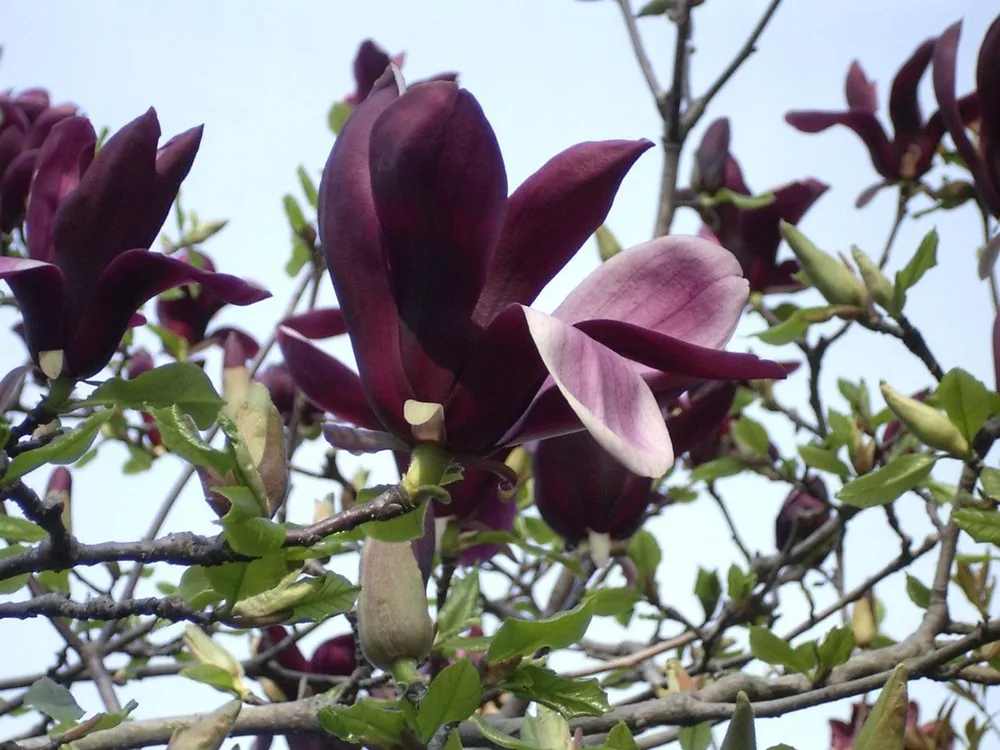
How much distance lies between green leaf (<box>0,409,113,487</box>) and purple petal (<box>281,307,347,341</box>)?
15cm

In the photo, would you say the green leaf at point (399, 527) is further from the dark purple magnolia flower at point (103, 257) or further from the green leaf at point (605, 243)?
the green leaf at point (605, 243)

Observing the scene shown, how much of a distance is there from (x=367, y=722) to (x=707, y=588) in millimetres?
862

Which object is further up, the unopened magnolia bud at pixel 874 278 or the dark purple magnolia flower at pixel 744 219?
the dark purple magnolia flower at pixel 744 219

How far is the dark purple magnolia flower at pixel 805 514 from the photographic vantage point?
1.59 meters

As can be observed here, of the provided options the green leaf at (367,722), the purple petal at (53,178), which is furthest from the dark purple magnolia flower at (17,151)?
the green leaf at (367,722)

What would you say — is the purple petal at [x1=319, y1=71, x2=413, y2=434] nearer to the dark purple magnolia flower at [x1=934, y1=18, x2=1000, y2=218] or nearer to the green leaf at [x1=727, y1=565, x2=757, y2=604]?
the dark purple magnolia flower at [x1=934, y1=18, x2=1000, y2=218]

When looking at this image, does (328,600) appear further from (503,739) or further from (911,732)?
(911,732)

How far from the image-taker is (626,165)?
57 centimetres

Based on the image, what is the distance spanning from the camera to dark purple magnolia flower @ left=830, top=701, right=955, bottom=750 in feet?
4.15

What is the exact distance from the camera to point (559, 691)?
2.36ft

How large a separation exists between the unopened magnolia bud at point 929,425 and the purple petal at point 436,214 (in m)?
0.51

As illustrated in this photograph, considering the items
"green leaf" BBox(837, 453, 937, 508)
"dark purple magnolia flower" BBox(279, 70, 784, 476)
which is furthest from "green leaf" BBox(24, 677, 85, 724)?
"green leaf" BBox(837, 453, 937, 508)

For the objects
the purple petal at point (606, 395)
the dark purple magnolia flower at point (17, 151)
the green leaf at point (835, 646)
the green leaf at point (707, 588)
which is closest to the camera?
the purple petal at point (606, 395)

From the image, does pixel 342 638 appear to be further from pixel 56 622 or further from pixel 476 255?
pixel 476 255
